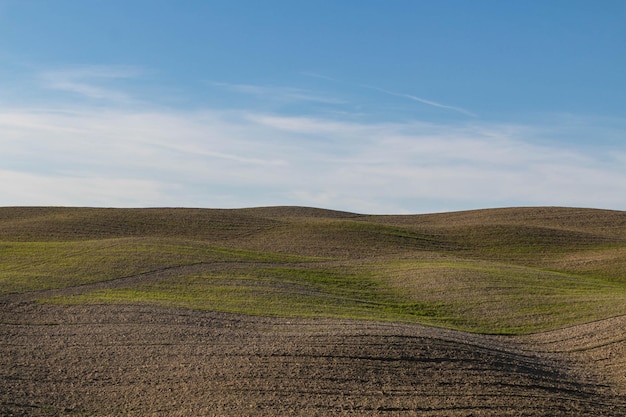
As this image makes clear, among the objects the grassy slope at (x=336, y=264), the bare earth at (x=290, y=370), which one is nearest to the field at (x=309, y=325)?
the bare earth at (x=290, y=370)

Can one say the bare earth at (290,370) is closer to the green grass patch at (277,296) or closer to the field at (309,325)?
the field at (309,325)

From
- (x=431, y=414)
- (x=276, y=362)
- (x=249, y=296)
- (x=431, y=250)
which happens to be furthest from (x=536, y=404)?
(x=431, y=250)

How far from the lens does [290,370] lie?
798 inches

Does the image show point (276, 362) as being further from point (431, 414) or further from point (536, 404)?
point (536, 404)

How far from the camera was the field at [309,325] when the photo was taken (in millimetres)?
19031

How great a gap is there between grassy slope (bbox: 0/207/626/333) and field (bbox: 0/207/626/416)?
19 cm

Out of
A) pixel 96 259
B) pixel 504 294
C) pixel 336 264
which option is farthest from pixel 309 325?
pixel 96 259

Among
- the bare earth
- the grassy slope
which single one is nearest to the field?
the bare earth

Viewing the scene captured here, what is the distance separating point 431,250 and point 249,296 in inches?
922

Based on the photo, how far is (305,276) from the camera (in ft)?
124

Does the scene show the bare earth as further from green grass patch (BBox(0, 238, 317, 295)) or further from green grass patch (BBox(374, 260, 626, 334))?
green grass patch (BBox(0, 238, 317, 295))

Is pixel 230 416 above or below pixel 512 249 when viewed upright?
below

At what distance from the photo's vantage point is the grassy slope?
31750mm

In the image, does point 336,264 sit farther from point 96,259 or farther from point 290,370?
point 290,370
